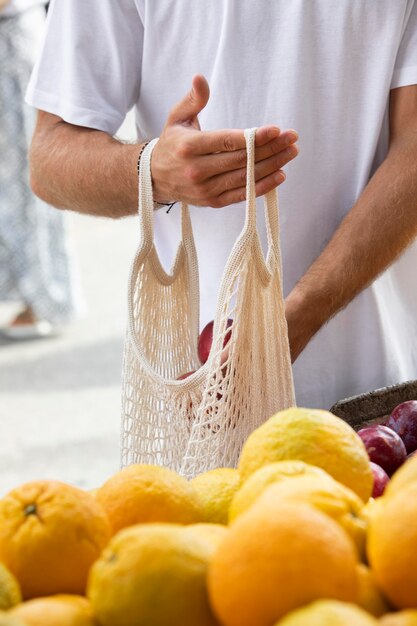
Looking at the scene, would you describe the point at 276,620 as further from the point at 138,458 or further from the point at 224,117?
the point at 224,117

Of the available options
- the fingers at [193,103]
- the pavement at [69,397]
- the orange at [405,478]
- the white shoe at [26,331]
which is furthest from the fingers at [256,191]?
the white shoe at [26,331]

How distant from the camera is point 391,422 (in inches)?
49.3

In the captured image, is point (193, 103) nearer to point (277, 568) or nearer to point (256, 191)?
point (256, 191)

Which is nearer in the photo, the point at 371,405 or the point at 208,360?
the point at 208,360

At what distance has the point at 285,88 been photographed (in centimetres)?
162

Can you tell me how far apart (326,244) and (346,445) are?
89 centimetres

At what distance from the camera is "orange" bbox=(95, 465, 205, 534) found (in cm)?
80

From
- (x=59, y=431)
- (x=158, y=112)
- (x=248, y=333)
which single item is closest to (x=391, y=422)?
(x=248, y=333)

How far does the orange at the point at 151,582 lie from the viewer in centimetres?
63

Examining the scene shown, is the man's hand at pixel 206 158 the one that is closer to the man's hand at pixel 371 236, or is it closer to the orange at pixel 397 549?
the man's hand at pixel 371 236

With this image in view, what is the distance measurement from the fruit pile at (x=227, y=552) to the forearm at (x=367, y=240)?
71 centimetres

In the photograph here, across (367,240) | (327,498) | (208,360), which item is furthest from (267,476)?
(367,240)

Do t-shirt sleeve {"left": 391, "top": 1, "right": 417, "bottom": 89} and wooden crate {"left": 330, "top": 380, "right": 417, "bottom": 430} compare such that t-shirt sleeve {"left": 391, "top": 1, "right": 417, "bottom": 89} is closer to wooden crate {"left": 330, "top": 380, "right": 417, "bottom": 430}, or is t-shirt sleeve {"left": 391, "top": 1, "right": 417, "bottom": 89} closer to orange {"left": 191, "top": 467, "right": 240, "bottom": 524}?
wooden crate {"left": 330, "top": 380, "right": 417, "bottom": 430}

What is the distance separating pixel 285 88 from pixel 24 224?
2.87 m
